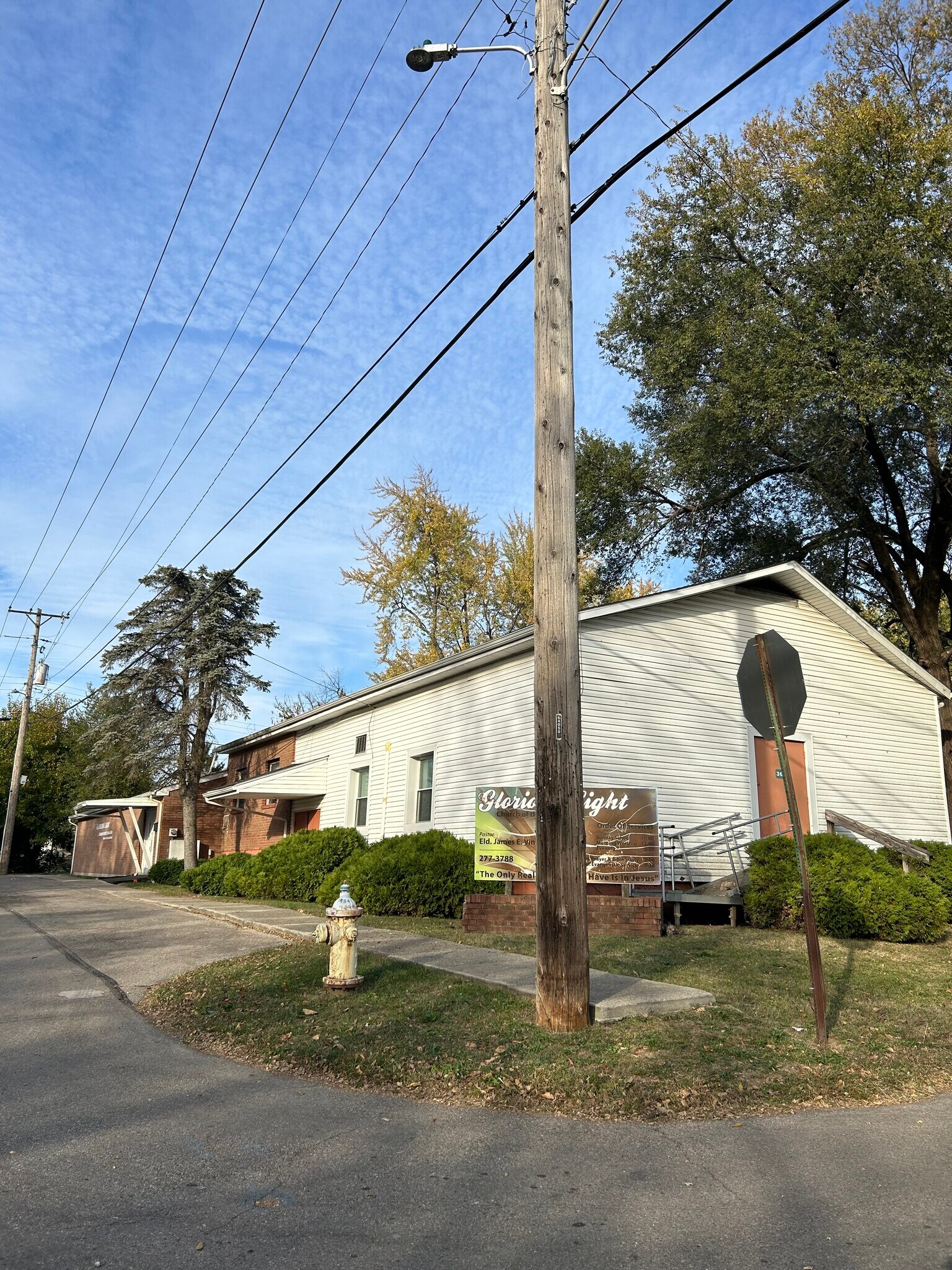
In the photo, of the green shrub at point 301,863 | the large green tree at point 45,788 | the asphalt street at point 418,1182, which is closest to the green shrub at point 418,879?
the green shrub at point 301,863

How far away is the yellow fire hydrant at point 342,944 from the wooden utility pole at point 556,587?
1.79 metres

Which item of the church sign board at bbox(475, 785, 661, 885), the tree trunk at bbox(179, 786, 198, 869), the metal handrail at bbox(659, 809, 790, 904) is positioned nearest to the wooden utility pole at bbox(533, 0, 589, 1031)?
the church sign board at bbox(475, 785, 661, 885)

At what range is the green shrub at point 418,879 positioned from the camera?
1450 centimetres

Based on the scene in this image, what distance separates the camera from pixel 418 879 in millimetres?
14531

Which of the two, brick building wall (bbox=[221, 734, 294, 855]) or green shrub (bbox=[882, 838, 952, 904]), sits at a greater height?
brick building wall (bbox=[221, 734, 294, 855])

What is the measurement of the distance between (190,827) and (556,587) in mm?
26965

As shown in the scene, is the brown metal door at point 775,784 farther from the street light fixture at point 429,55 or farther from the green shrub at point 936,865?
the street light fixture at point 429,55

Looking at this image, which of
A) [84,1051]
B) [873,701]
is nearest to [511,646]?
[873,701]

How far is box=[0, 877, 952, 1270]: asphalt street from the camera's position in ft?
11.9

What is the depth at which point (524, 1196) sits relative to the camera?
413 centimetres

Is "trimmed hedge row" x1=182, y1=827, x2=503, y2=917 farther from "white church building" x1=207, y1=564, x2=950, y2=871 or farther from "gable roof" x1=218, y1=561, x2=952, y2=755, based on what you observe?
"gable roof" x1=218, y1=561, x2=952, y2=755

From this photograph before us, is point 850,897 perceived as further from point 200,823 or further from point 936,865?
point 200,823

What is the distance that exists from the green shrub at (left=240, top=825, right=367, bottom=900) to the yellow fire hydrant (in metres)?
10.1

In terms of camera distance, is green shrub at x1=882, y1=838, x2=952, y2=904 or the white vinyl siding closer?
green shrub at x1=882, y1=838, x2=952, y2=904
